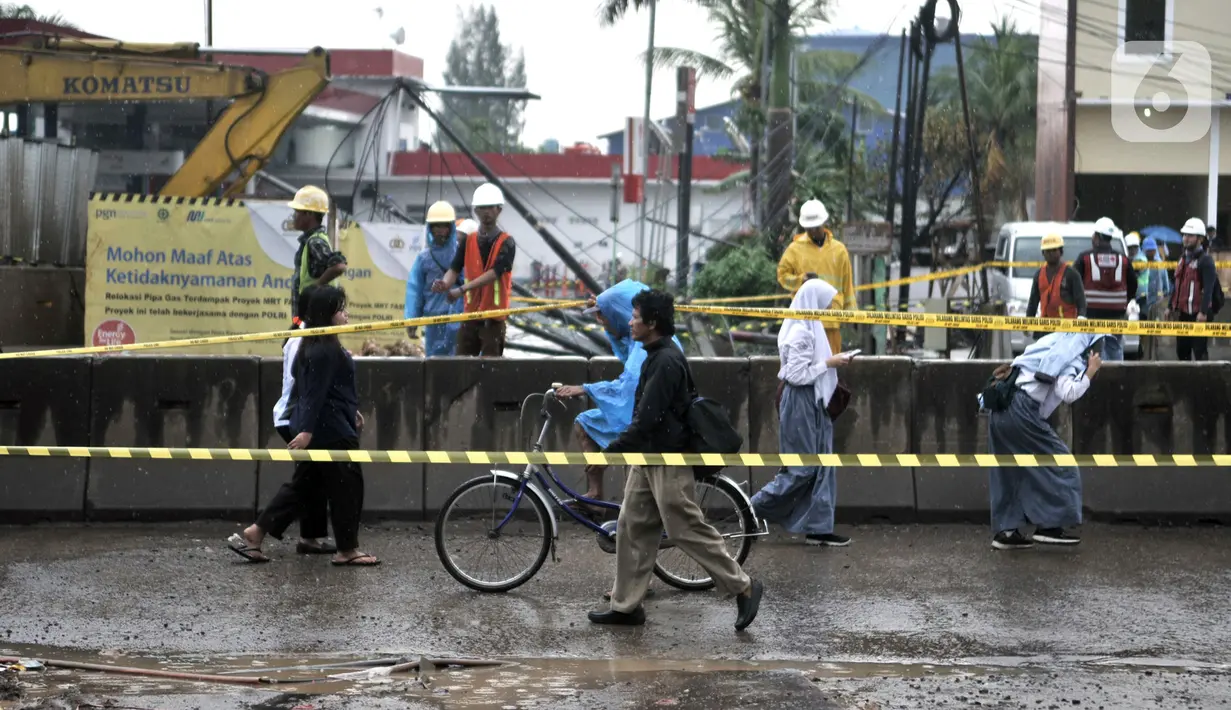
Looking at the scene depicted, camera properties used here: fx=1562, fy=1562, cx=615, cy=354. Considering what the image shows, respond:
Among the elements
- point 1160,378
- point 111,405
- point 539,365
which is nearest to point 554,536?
point 539,365

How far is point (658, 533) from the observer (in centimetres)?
752

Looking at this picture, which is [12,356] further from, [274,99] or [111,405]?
[274,99]

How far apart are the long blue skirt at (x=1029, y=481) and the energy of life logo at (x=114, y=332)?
31.5ft

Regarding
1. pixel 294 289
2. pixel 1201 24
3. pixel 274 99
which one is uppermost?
pixel 1201 24

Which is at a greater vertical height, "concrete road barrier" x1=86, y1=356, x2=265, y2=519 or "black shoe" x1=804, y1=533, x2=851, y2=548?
"concrete road barrier" x1=86, y1=356, x2=265, y2=519

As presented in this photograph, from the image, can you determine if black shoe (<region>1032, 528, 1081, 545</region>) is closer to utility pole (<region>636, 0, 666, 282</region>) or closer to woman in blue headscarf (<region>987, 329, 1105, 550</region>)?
woman in blue headscarf (<region>987, 329, 1105, 550</region>)

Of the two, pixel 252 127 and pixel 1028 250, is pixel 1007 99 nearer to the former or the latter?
pixel 1028 250

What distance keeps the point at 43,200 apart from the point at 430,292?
26.2ft

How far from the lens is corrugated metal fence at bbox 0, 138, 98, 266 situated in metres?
18.0

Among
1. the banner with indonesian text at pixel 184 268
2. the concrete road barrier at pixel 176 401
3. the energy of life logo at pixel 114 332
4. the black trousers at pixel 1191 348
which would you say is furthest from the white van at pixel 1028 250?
the concrete road barrier at pixel 176 401

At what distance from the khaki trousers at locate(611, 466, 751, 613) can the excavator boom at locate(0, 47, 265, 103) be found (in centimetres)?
1215

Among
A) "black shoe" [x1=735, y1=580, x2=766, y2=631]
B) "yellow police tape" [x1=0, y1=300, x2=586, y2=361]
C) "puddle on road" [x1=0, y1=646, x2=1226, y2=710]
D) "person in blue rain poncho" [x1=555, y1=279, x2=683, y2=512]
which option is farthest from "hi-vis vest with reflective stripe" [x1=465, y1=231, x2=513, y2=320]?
"puddle on road" [x1=0, y1=646, x2=1226, y2=710]

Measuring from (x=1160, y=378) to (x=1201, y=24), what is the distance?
2522 cm

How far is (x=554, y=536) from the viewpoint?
26.7 ft
